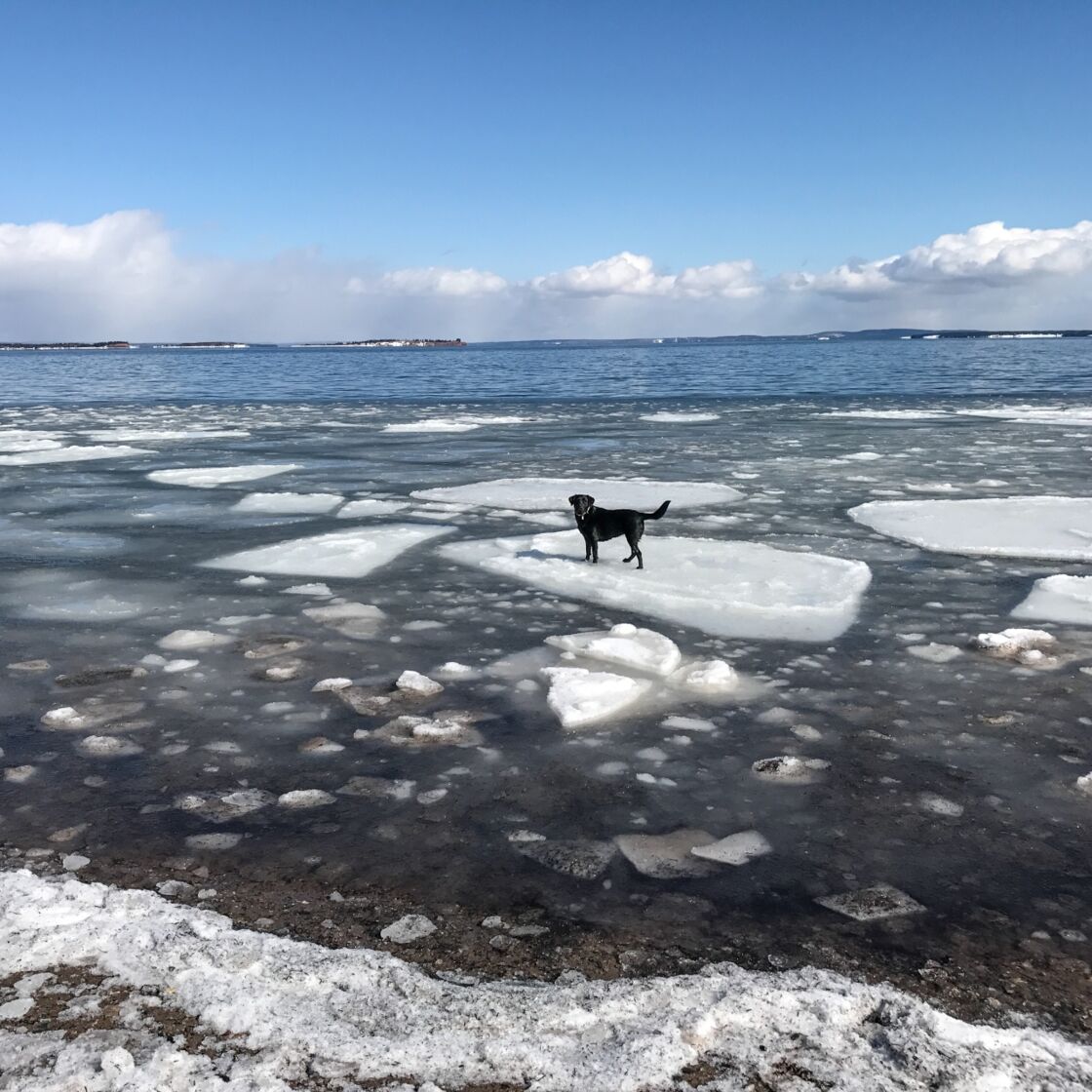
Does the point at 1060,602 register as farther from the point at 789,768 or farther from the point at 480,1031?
the point at 480,1031

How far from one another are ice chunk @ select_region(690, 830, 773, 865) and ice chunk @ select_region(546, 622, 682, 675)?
1578 millimetres

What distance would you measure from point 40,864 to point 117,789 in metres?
0.54

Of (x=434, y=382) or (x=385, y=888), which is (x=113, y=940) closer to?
(x=385, y=888)

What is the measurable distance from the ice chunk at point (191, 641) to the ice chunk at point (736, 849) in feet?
10.5

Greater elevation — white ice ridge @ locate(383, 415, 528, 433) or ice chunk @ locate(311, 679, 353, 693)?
white ice ridge @ locate(383, 415, 528, 433)

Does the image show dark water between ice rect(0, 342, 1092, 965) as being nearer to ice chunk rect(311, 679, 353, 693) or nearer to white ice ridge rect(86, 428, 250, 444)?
ice chunk rect(311, 679, 353, 693)

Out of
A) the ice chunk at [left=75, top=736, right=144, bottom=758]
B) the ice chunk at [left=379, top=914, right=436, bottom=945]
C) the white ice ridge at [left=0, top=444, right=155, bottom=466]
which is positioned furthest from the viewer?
the white ice ridge at [left=0, top=444, right=155, bottom=466]

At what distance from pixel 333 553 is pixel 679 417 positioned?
15.3m

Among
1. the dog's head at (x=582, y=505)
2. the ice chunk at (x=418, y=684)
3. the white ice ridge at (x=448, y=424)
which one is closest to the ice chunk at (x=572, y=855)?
the ice chunk at (x=418, y=684)

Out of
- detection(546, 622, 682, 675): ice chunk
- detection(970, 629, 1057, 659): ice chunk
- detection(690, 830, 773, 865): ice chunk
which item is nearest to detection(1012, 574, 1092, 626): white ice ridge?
detection(970, 629, 1057, 659): ice chunk

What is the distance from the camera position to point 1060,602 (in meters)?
5.78

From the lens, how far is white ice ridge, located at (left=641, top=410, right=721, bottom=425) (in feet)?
67.3

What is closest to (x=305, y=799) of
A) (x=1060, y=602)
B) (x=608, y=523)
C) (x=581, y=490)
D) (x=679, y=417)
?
(x=608, y=523)

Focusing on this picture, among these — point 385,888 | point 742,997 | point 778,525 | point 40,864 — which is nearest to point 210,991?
point 385,888
